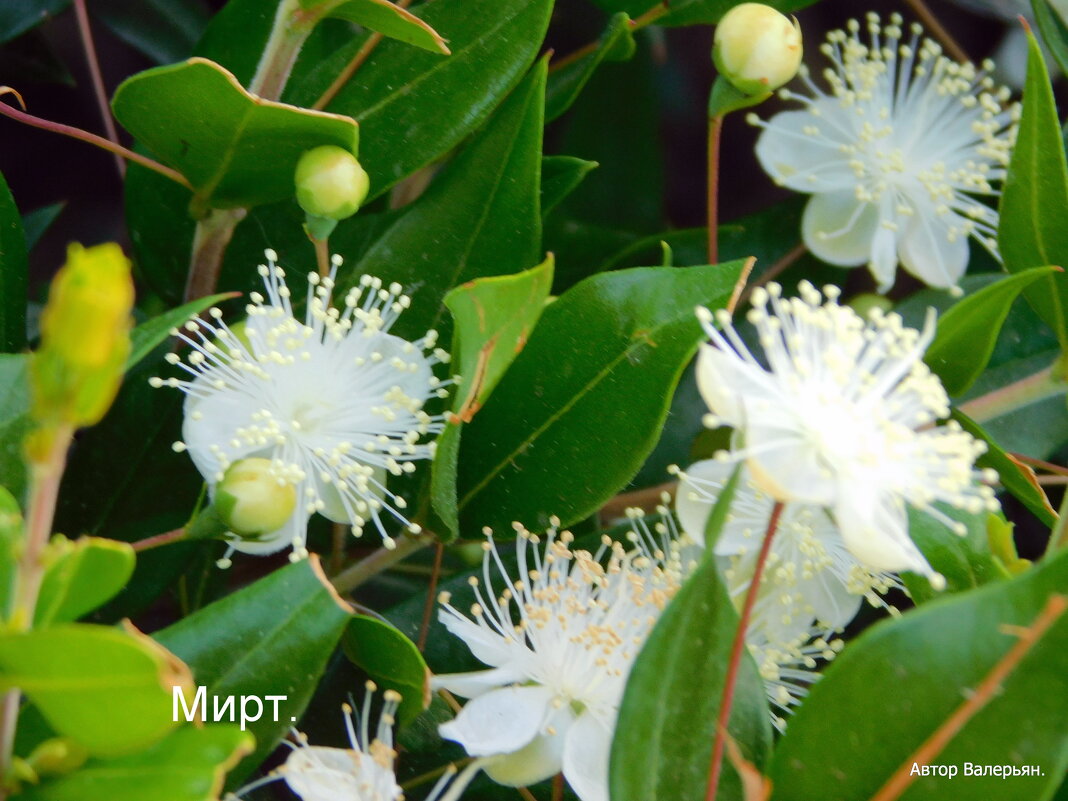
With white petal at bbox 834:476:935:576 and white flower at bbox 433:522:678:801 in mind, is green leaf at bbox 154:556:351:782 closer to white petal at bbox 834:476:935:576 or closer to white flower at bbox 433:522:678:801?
white flower at bbox 433:522:678:801

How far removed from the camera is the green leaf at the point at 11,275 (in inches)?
28.7

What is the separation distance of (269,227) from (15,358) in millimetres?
257

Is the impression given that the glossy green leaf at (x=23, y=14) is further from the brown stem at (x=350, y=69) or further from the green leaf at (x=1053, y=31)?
the green leaf at (x=1053, y=31)

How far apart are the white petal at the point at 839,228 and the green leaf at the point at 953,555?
0.34 m

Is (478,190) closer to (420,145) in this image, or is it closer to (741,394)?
(420,145)

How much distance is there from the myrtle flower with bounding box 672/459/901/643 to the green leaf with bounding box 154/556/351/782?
214 mm

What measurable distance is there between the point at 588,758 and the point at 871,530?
0.70 ft

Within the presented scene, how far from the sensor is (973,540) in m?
0.62

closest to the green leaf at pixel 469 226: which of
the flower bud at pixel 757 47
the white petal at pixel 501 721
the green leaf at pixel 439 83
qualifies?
the green leaf at pixel 439 83

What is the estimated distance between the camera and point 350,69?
2.49ft

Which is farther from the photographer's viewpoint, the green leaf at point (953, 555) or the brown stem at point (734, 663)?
the green leaf at point (953, 555)

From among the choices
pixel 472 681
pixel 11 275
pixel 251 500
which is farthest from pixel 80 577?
pixel 11 275

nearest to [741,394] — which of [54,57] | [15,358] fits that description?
[15,358]

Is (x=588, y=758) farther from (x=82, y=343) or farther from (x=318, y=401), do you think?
(x=82, y=343)
